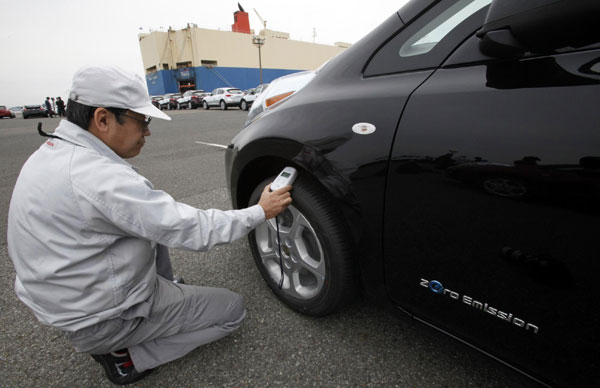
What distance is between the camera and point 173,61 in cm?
3584

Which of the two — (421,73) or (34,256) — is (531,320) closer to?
(421,73)

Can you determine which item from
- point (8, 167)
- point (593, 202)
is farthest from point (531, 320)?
point (8, 167)

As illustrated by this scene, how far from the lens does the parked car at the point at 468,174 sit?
72 cm

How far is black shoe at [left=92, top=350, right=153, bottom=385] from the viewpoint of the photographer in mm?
1244

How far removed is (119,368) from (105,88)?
1101 mm

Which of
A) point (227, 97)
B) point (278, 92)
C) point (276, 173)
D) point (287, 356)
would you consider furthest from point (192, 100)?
point (287, 356)

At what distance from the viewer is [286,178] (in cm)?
133

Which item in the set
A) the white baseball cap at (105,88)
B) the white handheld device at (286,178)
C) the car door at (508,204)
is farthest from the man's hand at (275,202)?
the white baseball cap at (105,88)

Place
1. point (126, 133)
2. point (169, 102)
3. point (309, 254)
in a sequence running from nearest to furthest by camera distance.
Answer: point (126, 133)
point (309, 254)
point (169, 102)

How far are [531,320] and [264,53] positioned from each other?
139 ft

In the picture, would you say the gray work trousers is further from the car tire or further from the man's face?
the man's face

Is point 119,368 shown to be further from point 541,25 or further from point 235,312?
point 541,25

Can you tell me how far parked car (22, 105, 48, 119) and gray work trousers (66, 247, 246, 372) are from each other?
30525mm

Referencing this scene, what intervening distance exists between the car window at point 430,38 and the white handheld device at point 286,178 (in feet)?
1.63
